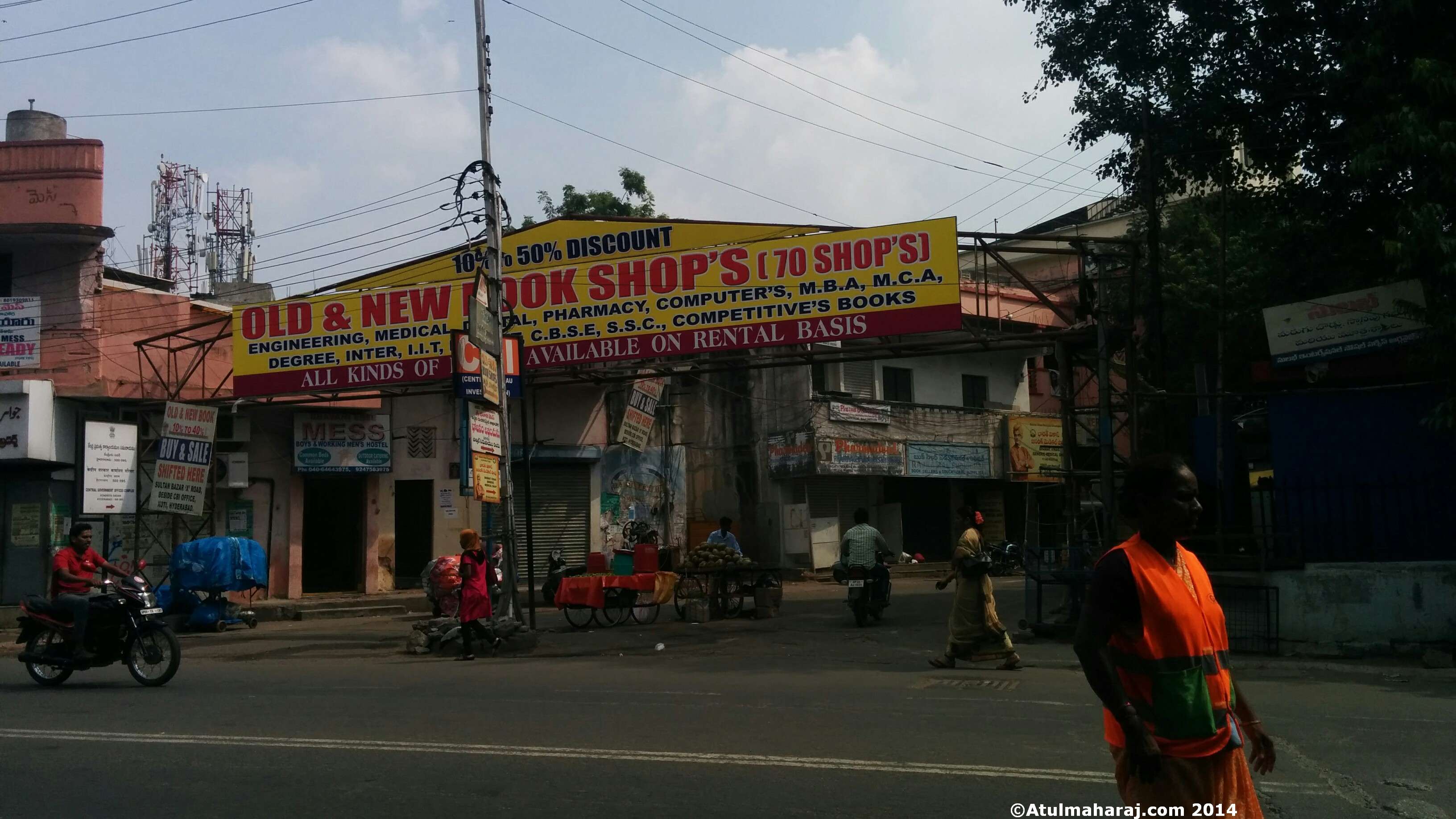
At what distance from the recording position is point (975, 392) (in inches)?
1326

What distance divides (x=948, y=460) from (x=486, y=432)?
19.4m

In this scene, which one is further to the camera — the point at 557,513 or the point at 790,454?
the point at 790,454

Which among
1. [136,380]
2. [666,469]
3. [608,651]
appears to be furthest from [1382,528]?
[136,380]

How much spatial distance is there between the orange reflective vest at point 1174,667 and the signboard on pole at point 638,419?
614 inches

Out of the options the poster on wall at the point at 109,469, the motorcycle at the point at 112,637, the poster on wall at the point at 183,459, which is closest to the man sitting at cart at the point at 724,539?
the motorcycle at the point at 112,637

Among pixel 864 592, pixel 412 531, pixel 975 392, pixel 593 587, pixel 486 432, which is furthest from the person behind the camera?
pixel 975 392

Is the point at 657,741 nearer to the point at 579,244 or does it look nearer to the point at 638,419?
the point at 638,419

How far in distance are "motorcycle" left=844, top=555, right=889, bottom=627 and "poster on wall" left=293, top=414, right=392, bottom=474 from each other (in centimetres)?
1217

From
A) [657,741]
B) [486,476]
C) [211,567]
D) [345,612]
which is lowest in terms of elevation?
[345,612]

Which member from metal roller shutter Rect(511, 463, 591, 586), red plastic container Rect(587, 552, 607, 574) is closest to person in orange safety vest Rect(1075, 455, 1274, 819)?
red plastic container Rect(587, 552, 607, 574)

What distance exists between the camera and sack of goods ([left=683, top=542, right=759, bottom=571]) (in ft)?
59.5

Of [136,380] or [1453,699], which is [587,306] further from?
[1453,699]

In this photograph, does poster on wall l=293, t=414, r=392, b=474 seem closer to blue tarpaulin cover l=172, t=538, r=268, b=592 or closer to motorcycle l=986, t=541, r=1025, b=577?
blue tarpaulin cover l=172, t=538, r=268, b=592

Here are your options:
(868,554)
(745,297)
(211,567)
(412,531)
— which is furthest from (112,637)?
(412,531)
